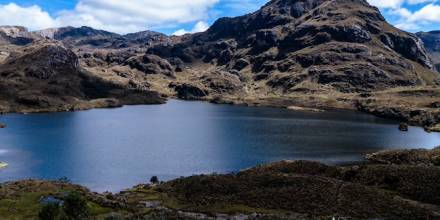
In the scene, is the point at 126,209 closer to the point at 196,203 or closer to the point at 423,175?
the point at 196,203

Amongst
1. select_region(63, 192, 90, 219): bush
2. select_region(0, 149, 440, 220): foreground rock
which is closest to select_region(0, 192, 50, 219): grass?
select_region(0, 149, 440, 220): foreground rock

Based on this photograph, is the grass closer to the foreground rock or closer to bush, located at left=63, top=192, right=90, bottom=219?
the foreground rock

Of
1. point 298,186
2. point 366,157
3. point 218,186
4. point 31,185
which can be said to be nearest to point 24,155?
point 31,185

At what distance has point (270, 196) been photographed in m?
116

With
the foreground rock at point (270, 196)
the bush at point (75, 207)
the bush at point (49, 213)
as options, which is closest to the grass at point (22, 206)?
the foreground rock at point (270, 196)

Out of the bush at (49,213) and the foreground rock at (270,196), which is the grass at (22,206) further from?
the bush at (49,213)

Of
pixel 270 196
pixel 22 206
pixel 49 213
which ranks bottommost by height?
pixel 22 206

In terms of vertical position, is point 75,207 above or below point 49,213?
below

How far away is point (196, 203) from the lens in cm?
11350

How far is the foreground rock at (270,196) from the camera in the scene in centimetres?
10444

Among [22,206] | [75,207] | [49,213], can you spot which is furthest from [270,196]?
[22,206]

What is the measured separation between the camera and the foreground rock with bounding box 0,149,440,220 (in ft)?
343

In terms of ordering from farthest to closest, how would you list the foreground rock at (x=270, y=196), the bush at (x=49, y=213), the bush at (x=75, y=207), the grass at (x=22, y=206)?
the foreground rock at (x=270, y=196)
the grass at (x=22, y=206)
the bush at (x=75, y=207)
the bush at (x=49, y=213)

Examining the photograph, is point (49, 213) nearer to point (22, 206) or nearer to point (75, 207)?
point (75, 207)
